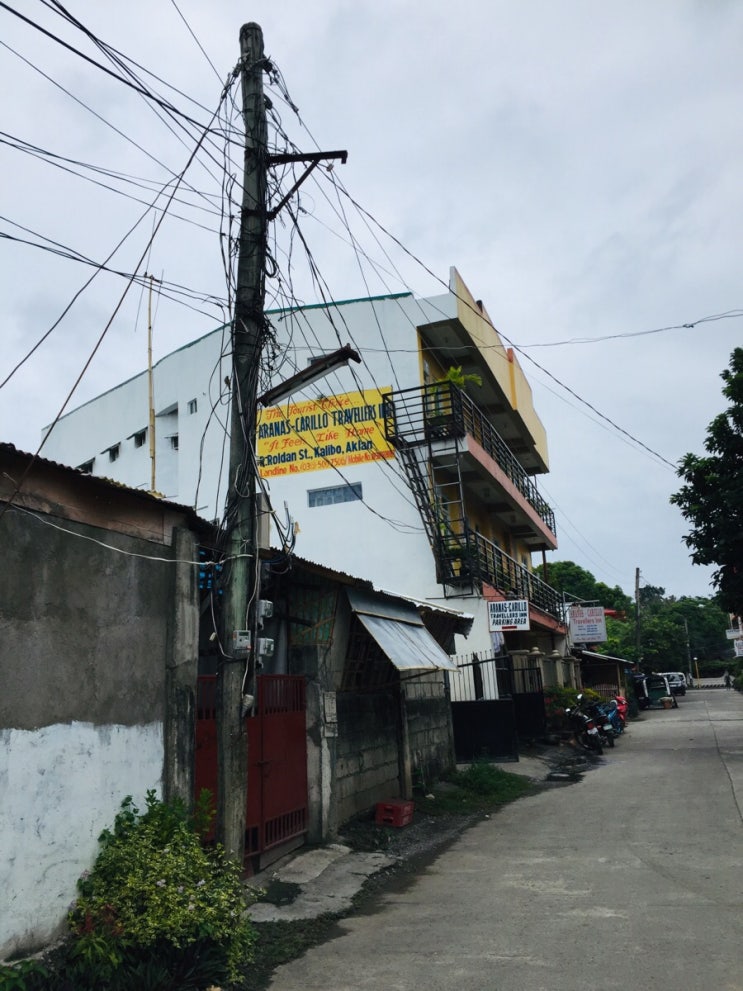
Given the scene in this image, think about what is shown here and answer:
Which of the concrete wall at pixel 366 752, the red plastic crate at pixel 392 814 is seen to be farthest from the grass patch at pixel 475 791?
the red plastic crate at pixel 392 814

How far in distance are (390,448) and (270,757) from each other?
515 inches

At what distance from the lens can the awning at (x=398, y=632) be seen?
34.7 ft

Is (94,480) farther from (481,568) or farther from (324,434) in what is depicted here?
(324,434)

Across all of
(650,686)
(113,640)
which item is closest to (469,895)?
(113,640)

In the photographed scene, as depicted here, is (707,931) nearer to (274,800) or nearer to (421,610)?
(274,800)

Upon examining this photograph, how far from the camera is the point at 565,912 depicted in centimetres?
688

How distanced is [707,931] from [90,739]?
16.6 ft

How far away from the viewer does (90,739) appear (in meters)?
6.20

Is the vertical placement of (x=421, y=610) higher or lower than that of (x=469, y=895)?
higher

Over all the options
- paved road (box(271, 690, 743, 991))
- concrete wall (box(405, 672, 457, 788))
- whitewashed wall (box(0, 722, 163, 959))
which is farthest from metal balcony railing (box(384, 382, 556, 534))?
whitewashed wall (box(0, 722, 163, 959))

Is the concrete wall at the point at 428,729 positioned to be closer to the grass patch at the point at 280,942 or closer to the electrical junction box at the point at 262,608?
the grass patch at the point at 280,942

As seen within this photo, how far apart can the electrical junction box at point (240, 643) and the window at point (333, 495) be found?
14.4 m

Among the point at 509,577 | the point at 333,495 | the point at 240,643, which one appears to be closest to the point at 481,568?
the point at 333,495

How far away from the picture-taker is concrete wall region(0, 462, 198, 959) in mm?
5465
